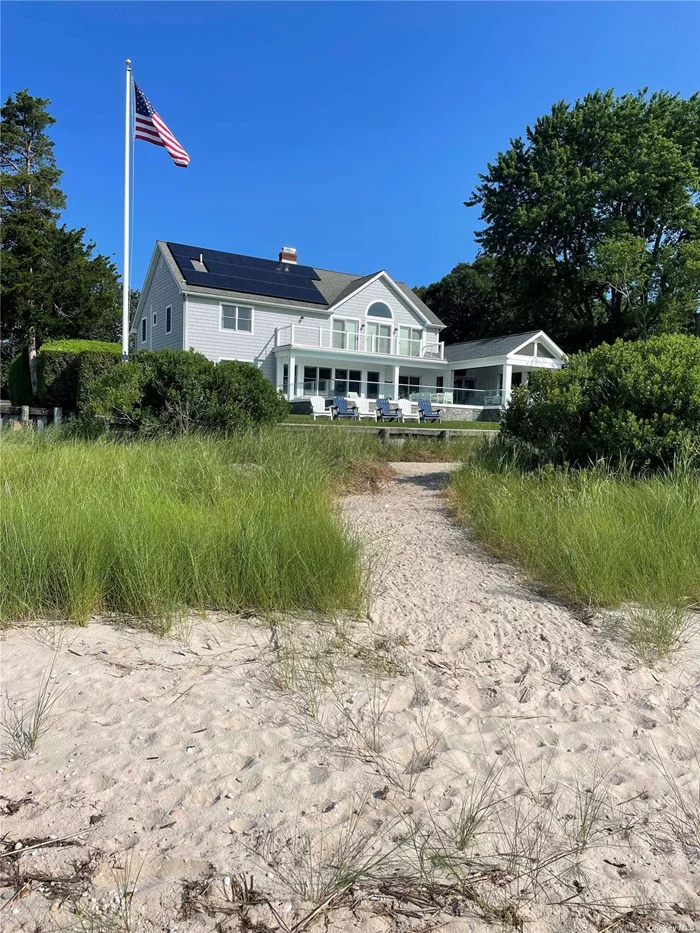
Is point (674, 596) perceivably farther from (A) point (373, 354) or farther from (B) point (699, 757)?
(A) point (373, 354)

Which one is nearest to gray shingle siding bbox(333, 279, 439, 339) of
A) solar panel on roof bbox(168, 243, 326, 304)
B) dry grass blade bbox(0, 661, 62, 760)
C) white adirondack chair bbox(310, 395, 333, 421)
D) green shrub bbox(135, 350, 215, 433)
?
solar panel on roof bbox(168, 243, 326, 304)

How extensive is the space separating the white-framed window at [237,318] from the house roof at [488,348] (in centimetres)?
1288

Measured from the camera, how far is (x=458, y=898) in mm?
1745

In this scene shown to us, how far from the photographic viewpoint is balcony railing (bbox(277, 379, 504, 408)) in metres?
29.0

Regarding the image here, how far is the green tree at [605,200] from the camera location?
28656mm

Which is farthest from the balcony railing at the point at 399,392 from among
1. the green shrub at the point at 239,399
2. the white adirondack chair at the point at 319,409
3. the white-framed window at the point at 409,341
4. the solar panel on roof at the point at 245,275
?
the green shrub at the point at 239,399

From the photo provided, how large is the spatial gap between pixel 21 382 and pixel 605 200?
97.5ft

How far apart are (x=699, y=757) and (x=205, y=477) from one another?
16.1 ft

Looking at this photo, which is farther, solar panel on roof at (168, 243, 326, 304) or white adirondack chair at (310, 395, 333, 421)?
solar panel on roof at (168, 243, 326, 304)

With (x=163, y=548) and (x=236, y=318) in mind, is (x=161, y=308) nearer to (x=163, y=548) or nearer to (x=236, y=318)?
(x=236, y=318)

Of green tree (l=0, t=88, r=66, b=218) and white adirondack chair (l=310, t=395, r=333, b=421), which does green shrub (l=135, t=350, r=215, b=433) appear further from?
green tree (l=0, t=88, r=66, b=218)

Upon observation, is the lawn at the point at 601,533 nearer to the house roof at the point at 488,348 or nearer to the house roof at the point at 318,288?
the house roof at the point at 318,288

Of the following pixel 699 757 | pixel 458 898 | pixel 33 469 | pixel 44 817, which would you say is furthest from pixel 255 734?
pixel 33 469

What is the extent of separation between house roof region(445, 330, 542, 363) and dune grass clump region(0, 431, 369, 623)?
1157 inches
